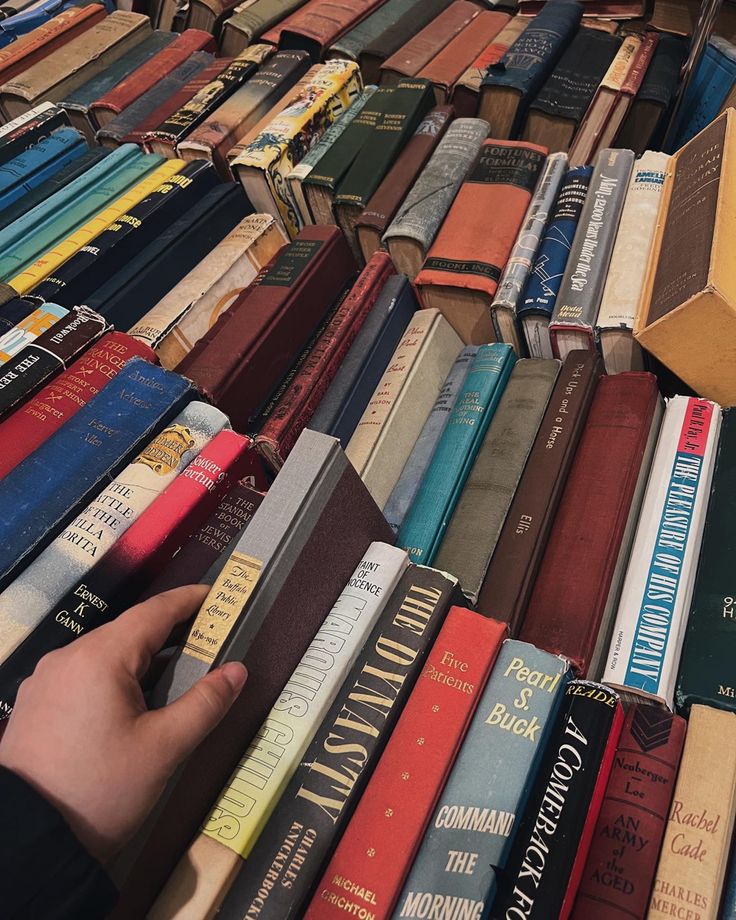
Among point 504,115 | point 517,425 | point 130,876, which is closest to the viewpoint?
point 130,876

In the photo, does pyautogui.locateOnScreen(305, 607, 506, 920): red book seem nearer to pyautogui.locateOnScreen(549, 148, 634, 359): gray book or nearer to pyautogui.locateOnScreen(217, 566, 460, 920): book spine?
pyautogui.locateOnScreen(217, 566, 460, 920): book spine

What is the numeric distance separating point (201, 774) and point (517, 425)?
84 cm

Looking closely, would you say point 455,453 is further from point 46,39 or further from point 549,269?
point 46,39

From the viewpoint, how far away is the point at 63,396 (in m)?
1.23

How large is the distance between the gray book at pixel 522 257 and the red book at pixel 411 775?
→ 700mm

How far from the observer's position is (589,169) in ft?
5.23

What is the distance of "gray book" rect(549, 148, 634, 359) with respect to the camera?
1.33 m

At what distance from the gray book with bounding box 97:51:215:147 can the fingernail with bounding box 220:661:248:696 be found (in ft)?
6.06

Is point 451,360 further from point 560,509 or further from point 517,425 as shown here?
point 560,509

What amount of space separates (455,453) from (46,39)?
229cm

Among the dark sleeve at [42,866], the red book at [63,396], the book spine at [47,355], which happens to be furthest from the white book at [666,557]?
the book spine at [47,355]

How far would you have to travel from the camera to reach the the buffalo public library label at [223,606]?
2.70 feet

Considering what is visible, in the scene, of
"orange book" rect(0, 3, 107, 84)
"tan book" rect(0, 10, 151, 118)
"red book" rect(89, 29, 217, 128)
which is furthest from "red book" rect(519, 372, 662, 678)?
"orange book" rect(0, 3, 107, 84)

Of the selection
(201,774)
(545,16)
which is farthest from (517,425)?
(545,16)
